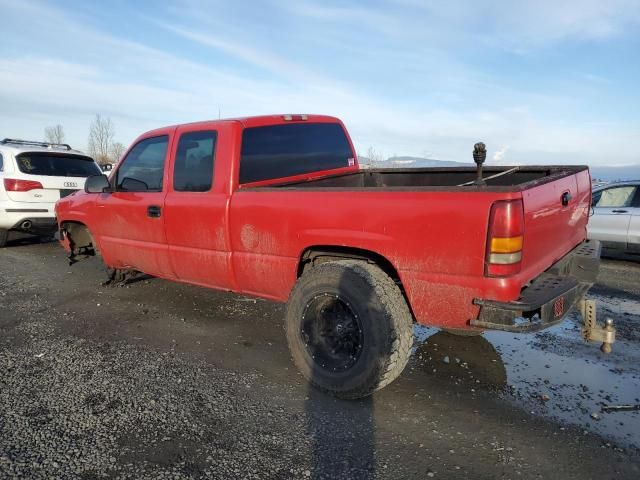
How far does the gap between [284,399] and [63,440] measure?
1299 millimetres

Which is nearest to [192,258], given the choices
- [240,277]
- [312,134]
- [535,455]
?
[240,277]

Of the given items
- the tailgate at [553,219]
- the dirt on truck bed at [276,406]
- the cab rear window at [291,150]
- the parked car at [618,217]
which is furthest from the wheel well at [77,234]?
the parked car at [618,217]

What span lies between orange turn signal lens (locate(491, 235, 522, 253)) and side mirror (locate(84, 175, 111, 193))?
3963 millimetres

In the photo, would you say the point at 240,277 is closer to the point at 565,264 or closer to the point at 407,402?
the point at 407,402

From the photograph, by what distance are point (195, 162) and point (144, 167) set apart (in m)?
0.88

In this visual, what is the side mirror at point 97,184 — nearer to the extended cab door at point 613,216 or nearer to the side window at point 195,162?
the side window at point 195,162

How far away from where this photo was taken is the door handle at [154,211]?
14.0 feet

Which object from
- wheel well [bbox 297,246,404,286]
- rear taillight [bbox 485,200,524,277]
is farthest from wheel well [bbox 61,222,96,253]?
rear taillight [bbox 485,200,524,277]

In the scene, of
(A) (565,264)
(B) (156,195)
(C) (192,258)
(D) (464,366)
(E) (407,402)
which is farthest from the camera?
(B) (156,195)

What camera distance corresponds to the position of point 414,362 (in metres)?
3.69

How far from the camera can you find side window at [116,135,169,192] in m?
4.41

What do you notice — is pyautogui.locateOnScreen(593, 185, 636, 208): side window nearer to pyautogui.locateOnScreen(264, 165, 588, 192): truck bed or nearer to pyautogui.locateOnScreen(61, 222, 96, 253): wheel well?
pyautogui.locateOnScreen(264, 165, 588, 192): truck bed

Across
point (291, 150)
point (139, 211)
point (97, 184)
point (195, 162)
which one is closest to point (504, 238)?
point (291, 150)

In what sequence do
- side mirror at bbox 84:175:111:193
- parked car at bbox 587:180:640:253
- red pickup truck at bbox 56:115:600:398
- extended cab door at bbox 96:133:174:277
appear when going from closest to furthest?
red pickup truck at bbox 56:115:600:398 < extended cab door at bbox 96:133:174:277 < side mirror at bbox 84:175:111:193 < parked car at bbox 587:180:640:253
